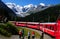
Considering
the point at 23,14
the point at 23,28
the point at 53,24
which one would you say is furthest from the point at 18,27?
the point at 53,24

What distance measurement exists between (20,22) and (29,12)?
0.46 metres

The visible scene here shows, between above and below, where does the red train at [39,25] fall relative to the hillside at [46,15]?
below

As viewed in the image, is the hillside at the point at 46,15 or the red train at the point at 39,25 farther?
the red train at the point at 39,25

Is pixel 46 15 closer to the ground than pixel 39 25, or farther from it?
farther from it

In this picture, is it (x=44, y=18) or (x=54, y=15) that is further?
(x=44, y=18)

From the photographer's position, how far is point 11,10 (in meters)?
7.98

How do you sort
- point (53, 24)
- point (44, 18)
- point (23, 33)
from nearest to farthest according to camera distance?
point (53, 24) → point (44, 18) → point (23, 33)

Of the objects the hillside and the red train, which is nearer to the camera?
the hillside

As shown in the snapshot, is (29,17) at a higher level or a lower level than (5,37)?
higher

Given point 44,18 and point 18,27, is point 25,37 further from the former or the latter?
point 44,18

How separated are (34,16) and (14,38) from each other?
3.23ft

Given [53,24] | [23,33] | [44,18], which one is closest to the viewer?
[53,24]

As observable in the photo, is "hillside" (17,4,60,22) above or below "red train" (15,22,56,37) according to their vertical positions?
above

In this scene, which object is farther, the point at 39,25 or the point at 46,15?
the point at 39,25
